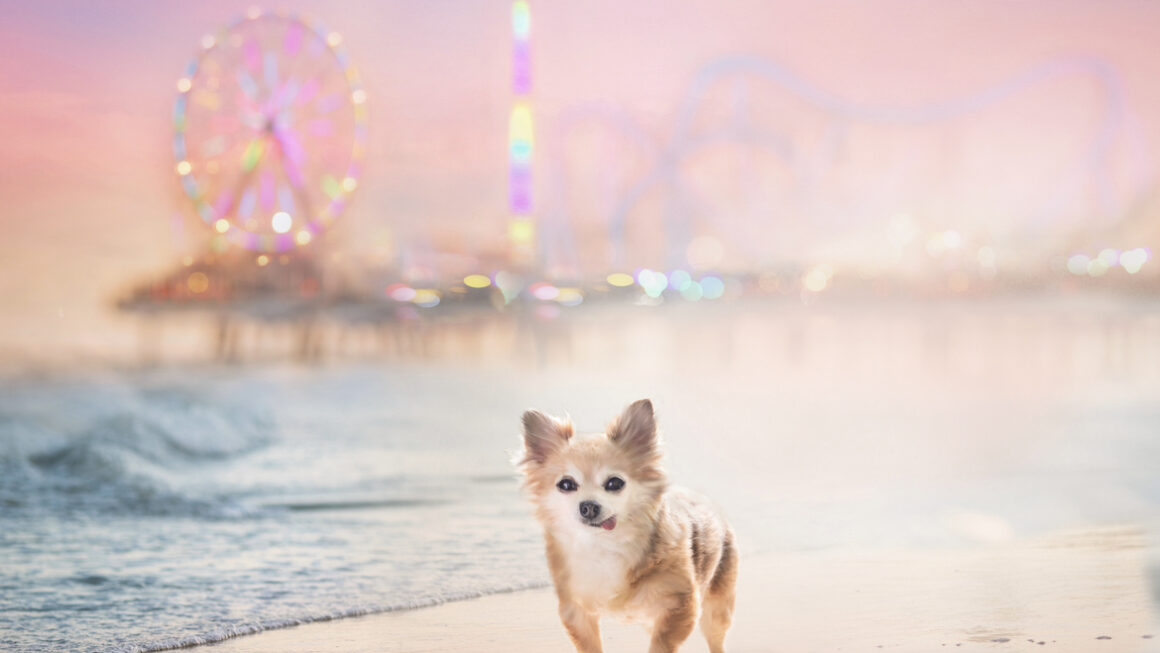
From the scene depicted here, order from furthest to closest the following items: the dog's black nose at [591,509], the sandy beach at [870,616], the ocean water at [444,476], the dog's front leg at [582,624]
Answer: the ocean water at [444,476], the sandy beach at [870,616], the dog's front leg at [582,624], the dog's black nose at [591,509]

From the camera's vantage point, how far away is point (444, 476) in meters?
7.25

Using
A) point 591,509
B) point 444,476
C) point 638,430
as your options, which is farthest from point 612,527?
point 444,476

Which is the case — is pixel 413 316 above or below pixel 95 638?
above

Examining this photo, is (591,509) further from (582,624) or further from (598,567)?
(582,624)

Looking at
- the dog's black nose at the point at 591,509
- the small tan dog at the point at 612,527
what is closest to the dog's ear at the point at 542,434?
the small tan dog at the point at 612,527

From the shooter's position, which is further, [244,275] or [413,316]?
[413,316]

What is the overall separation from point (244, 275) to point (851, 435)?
85.4ft

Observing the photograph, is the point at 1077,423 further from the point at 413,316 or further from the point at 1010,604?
the point at 413,316

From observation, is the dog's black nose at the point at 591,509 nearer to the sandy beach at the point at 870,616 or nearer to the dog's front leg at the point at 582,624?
the dog's front leg at the point at 582,624

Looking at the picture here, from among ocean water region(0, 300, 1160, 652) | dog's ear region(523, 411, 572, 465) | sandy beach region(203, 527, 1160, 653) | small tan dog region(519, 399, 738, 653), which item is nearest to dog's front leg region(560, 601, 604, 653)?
small tan dog region(519, 399, 738, 653)

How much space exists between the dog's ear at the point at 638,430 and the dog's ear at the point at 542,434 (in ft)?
0.31

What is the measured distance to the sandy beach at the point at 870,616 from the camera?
3.18 metres

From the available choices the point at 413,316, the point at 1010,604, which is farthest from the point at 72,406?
the point at 413,316

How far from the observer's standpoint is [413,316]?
1452 inches
